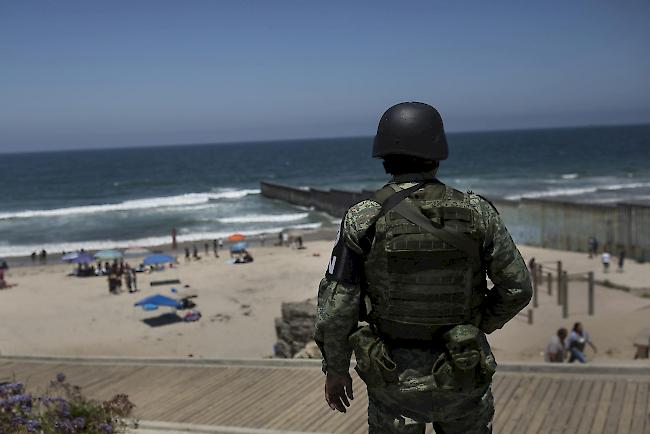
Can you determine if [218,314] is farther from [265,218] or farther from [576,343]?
[265,218]

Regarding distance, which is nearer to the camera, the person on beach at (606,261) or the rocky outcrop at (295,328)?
the rocky outcrop at (295,328)

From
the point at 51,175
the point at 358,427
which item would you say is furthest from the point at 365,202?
the point at 51,175

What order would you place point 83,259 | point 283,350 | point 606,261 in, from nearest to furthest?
point 283,350 < point 606,261 < point 83,259

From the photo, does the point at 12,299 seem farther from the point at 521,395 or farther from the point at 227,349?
the point at 521,395

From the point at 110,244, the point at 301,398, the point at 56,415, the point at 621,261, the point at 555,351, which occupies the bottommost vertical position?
the point at 110,244

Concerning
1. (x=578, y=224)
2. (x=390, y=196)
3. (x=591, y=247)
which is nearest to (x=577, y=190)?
(x=578, y=224)

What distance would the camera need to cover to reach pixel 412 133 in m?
2.97

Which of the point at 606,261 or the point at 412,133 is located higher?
the point at 412,133

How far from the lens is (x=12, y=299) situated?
1084 inches

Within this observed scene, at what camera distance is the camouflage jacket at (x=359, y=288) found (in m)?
2.91

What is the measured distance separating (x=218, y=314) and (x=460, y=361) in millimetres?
20441

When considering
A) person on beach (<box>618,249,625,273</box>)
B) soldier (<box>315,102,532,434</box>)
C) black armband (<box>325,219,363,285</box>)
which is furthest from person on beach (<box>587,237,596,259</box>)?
black armband (<box>325,219,363,285</box>)

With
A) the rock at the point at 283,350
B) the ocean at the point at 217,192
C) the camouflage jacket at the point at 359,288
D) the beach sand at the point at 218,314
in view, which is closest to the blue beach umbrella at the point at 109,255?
the beach sand at the point at 218,314

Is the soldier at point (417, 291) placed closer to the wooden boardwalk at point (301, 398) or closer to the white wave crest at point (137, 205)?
the wooden boardwalk at point (301, 398)
